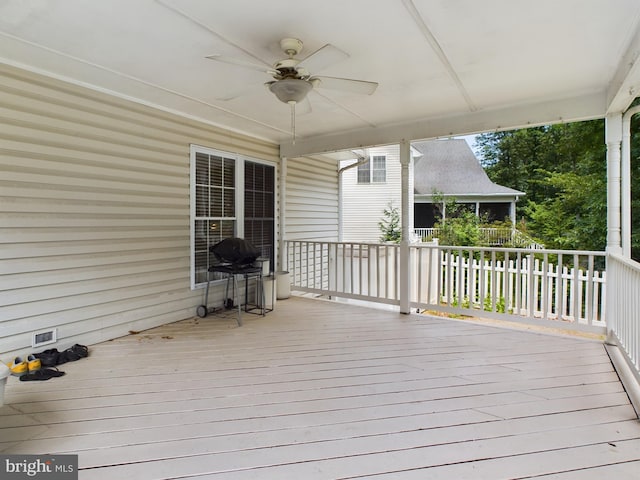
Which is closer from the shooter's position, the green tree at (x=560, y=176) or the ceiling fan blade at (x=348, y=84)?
the ceiling fan blade at (x=348, y=84)

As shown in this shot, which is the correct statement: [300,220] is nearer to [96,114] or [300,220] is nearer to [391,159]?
[96,114]

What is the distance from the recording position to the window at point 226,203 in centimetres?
460

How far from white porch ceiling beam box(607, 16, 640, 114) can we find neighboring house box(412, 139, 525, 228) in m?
9.93

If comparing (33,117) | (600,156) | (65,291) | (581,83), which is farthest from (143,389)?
(600,156)

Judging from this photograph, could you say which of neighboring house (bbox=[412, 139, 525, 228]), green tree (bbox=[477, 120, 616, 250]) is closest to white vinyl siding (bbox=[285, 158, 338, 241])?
green tree (bbox=[477, 120, 616, 250])

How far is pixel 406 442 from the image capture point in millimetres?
1999

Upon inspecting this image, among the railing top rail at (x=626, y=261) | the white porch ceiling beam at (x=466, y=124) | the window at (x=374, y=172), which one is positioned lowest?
the railing top rail at (x=626, y=261)

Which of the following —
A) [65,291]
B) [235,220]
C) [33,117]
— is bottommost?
[65,291]

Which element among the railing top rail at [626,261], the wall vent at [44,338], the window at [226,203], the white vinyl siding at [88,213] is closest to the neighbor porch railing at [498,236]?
the window at [226,203]

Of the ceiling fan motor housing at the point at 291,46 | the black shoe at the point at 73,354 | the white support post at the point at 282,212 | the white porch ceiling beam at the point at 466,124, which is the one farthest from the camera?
the white support post at the point at 282,212

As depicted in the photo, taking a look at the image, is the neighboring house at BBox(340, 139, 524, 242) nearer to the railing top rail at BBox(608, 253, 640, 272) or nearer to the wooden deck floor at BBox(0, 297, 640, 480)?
→ the railing top rail at BBox(608, 253, 640, 272)

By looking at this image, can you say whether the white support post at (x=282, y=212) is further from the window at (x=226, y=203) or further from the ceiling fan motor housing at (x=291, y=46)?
the ceiling fan motor housing at (x=291, y=46)

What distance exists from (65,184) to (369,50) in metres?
2.94

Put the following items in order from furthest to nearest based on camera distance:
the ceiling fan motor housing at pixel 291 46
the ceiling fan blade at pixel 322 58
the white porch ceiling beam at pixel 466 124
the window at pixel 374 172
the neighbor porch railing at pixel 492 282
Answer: the window at pixel 374 172 < the neighbor porch railing at pixel 492 282 < the white porch ceiling beam at pixel 466 124 < the ceiling fan motor housing at pixel 291 46 < the ceiling fan blade at pixel 322 58
